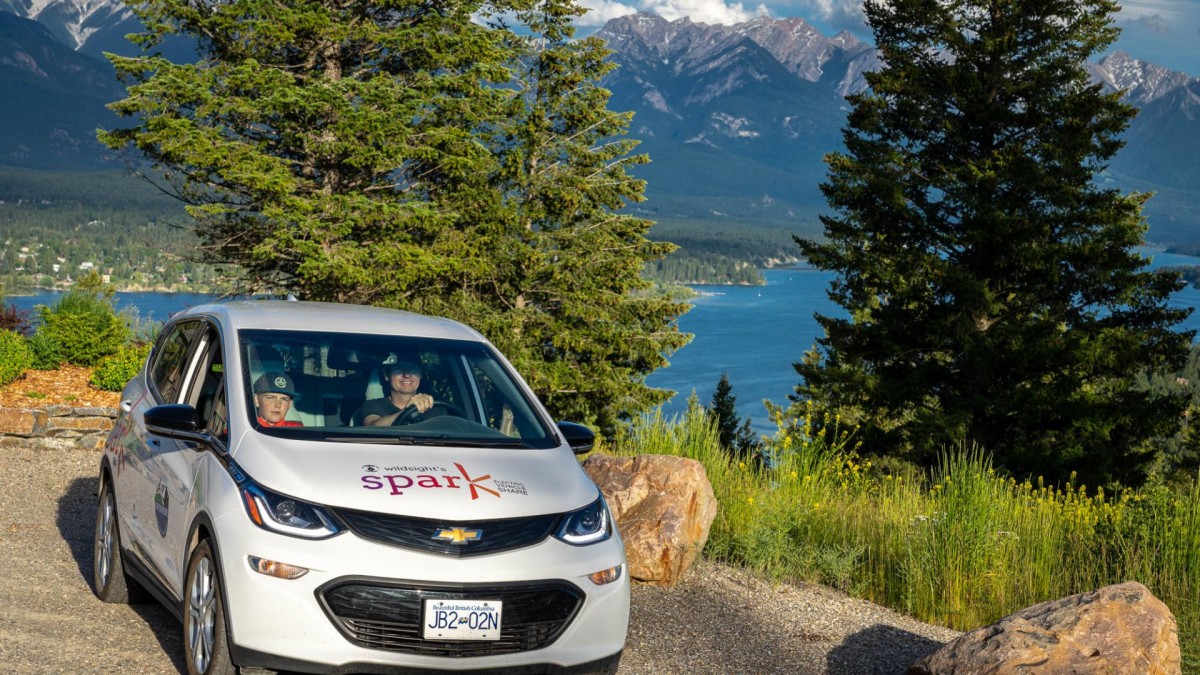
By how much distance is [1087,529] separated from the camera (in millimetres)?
8055

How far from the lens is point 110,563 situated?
21.0 feet

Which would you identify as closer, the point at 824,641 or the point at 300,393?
the point at 300,393

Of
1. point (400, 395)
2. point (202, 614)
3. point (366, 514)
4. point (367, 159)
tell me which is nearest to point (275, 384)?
point (400, 395)

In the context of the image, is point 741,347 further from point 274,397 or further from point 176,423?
point 176,423

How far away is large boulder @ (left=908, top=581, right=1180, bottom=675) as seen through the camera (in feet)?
16.0

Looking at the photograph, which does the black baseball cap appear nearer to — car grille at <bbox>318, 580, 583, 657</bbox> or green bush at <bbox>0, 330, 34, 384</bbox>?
car grille at <bbox>318, 580, 583, 657</bbox>

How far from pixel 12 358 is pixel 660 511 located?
384 inches

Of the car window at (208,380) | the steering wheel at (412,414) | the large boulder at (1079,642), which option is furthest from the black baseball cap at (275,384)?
the large boulder at (1079,642)

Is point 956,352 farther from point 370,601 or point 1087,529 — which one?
point 370,601

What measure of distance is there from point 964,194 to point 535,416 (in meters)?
27.8

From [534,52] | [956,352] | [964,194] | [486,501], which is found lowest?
[956,352]

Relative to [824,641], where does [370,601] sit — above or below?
above

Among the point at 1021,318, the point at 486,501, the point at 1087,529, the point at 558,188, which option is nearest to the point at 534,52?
the point at 558,188

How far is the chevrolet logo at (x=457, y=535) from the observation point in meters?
4.32
